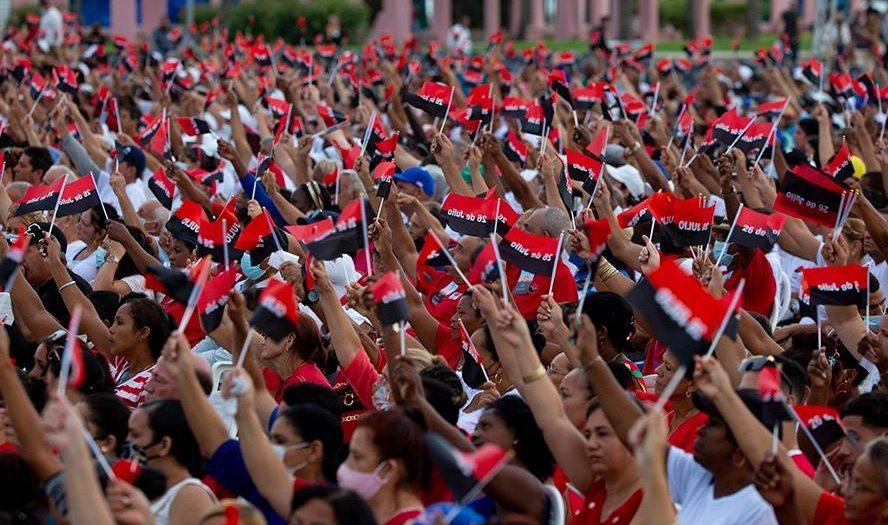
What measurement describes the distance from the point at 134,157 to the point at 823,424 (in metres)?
7.56

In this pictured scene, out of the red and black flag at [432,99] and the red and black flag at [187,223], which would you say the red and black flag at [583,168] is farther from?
the red and black flag at [187,223]

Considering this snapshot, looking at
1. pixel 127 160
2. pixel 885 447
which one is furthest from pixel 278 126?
pixel 885 447

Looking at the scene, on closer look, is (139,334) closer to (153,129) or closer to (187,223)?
(187,223)

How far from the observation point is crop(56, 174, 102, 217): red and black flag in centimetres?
928

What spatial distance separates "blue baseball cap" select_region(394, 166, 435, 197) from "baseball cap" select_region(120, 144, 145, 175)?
220 centimetres

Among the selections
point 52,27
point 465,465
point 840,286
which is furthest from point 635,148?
point 52,27

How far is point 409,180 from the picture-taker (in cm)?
1106

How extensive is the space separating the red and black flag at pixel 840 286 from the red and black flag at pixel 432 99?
4.88 m

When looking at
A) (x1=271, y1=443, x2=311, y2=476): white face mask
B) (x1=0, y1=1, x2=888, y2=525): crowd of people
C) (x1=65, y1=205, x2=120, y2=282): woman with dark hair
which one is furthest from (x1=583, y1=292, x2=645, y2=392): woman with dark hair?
(x1=65, y1=205, x2=120, y2=282): woman with dark hair

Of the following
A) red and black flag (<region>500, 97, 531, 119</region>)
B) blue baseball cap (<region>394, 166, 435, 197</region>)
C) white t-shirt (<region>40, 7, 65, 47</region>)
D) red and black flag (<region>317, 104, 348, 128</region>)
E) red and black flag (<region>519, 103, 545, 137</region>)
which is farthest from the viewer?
white t-shirt (<region>40, 7, 65, 47</region>)

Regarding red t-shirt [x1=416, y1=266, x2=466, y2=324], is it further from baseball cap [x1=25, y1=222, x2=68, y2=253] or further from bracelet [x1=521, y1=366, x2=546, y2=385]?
bracelet [x1=521, y1=366, x2=546, y2=385]

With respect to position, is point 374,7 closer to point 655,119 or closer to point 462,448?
point 655,119

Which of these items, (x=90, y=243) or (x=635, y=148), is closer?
(x=90, y=243)

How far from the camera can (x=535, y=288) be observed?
8.71m
